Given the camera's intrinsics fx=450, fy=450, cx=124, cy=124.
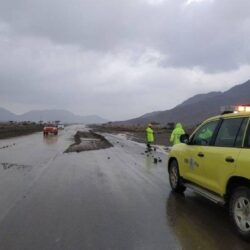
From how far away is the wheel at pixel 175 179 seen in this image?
10.3 metres

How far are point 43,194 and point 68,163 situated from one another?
22.8 ft

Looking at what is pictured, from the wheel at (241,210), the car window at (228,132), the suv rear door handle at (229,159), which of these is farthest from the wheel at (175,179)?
the wheel at (241,210)

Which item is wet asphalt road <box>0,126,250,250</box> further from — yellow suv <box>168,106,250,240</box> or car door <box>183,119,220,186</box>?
car door <box>183,119,220,186</box>

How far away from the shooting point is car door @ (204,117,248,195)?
7086mm

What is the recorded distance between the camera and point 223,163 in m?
7.31

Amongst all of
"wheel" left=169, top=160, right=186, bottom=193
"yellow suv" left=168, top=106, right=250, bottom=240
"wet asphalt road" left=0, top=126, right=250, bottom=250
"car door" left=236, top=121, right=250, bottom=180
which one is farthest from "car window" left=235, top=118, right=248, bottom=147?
"wheel" left=169, top=160, right=186, bottom=193

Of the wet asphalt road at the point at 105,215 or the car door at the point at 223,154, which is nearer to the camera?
the wet asphalt road at the point at 105,215

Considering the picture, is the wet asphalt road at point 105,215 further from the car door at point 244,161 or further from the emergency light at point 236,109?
the emergency light at point 236,109

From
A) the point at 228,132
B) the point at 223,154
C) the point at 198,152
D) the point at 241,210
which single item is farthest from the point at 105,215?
the point at 228,132

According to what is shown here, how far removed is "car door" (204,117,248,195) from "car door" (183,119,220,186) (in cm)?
23

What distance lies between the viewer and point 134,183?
11742 millimetres

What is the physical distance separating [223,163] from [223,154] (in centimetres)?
17

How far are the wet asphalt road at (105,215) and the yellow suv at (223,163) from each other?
0.41m

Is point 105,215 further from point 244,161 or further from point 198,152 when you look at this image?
point 244,161
